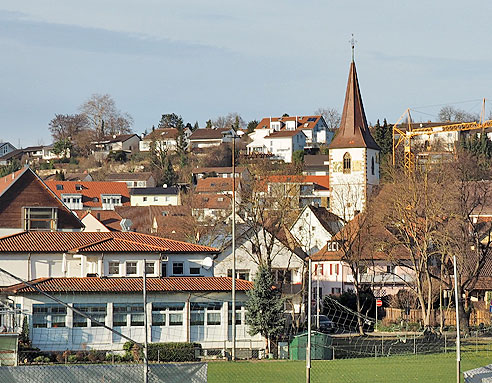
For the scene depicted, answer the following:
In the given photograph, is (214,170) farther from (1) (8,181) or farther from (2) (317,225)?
(1) (8,181)

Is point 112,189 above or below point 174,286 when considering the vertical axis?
above

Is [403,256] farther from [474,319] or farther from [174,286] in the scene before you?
[174,286]

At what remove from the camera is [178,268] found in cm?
4681

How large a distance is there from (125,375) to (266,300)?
2390 cm

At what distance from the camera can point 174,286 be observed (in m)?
40.9

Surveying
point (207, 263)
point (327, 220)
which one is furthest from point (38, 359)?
point (327, 220)

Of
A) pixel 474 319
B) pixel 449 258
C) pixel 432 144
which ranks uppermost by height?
pixel 432 144

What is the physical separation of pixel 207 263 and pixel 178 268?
1.45 metres

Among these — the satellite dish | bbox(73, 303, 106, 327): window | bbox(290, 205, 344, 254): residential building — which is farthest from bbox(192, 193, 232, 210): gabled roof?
bbox(73, 303, 106, 327): window

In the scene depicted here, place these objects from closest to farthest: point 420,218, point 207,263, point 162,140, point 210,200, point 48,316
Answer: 1. point 48,316
2. point 207,263
3. point 420,218
4. point 210,200
5. point 162,140

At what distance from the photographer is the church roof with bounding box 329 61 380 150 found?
354 feet

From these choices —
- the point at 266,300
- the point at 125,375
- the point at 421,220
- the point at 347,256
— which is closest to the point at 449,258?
the point at 421,220

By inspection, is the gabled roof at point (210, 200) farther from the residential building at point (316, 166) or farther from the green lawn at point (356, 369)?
the green lawn at point (356, 369)

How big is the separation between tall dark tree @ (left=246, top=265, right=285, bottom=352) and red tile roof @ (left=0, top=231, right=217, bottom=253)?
5.90 meters
